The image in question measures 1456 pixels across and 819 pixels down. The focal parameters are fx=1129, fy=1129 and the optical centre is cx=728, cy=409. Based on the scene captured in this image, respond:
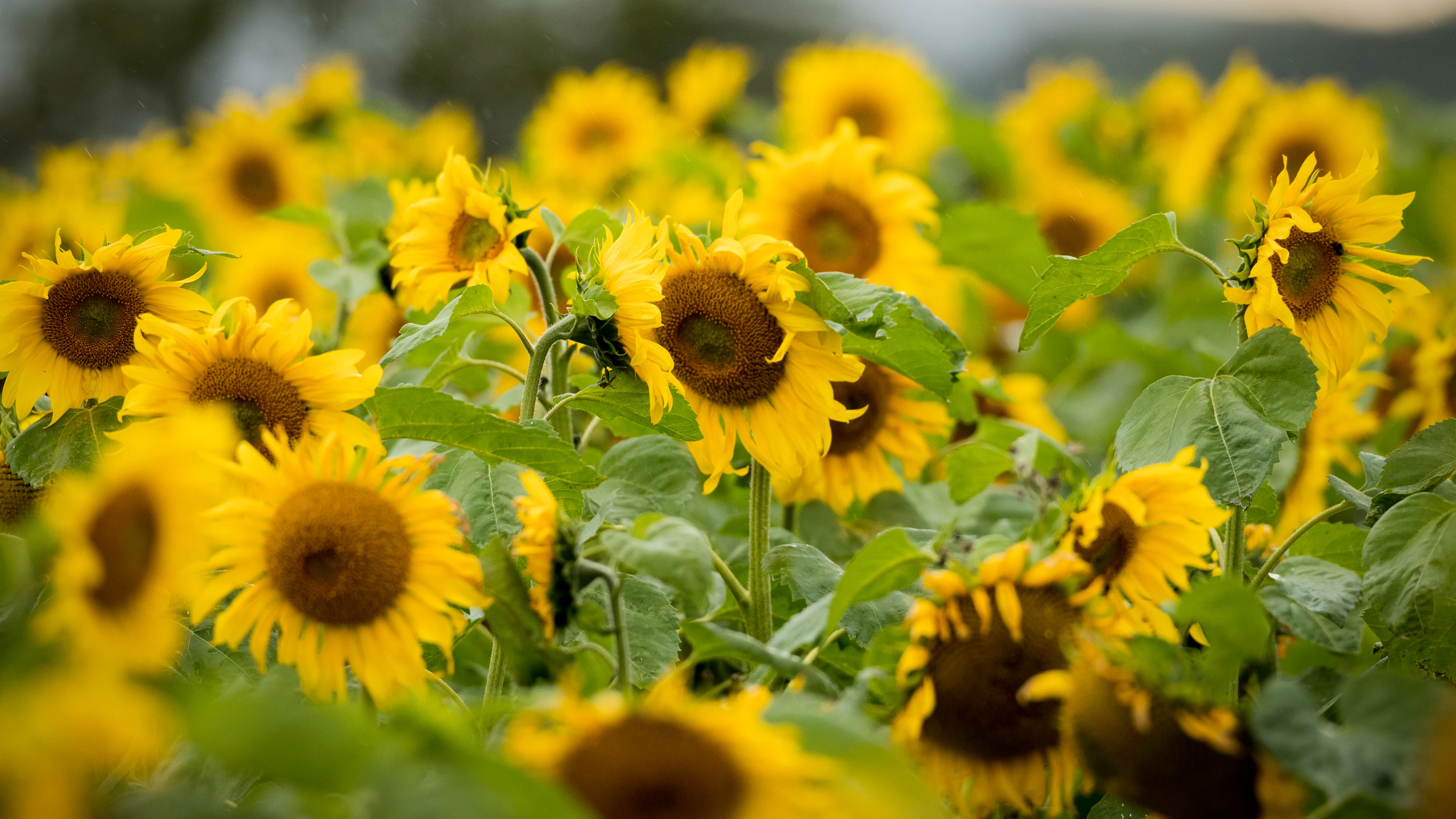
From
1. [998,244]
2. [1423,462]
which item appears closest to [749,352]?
[1423,462]

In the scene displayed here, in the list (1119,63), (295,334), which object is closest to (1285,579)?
(295,334)

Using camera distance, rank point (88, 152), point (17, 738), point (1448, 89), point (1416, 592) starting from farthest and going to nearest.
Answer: point (1448, 89)
point (88, 152)
point (1416, 592)
point (17, 738)

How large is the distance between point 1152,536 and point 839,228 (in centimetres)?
60

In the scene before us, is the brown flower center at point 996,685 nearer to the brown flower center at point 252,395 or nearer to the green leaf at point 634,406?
the green leaf at point 634,406

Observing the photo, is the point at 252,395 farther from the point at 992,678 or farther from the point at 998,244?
the point at 998,244

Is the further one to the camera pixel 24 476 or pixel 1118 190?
pixel 1118 190

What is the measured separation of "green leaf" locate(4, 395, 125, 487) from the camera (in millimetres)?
744

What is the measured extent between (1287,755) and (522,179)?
176 centimetres

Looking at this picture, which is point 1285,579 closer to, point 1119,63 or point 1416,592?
point 1416,592

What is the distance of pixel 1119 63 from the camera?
388 cm

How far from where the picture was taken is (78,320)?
79 cm

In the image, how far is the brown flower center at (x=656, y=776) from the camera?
0.48 m

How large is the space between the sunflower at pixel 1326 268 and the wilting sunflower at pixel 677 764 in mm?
475

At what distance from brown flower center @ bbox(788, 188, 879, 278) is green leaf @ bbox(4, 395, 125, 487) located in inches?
27.2
